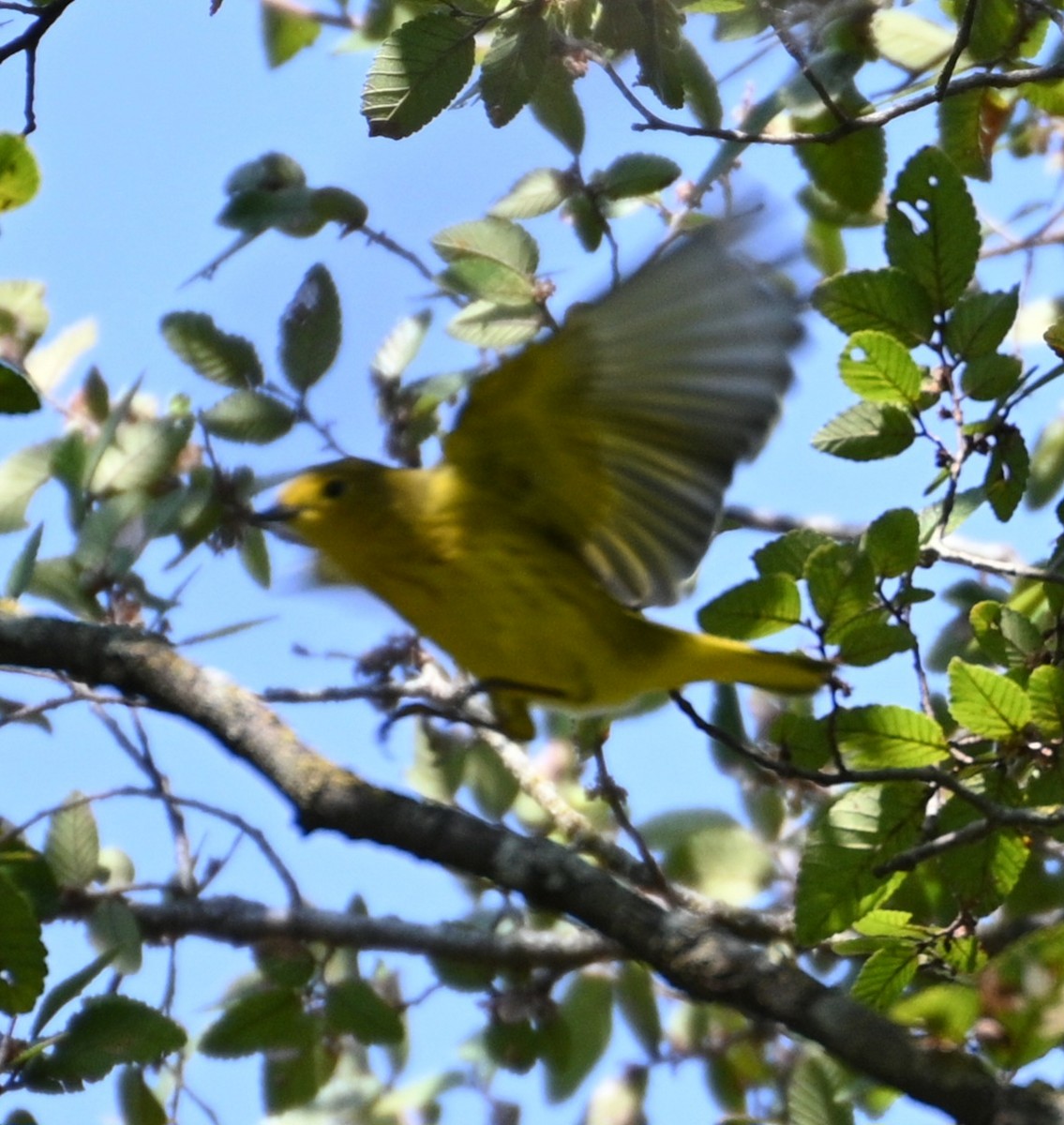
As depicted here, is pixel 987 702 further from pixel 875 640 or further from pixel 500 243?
pixel 500 243

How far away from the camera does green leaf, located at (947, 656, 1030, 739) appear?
2121 mm

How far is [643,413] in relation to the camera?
2.83m

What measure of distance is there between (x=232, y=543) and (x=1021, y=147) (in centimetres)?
225

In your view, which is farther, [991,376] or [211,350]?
[211,350]

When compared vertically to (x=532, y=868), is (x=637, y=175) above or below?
above

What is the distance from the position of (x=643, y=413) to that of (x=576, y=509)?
31cm

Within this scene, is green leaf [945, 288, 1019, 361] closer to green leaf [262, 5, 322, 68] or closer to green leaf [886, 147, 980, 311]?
green leaf [886, 147, 980, 311]

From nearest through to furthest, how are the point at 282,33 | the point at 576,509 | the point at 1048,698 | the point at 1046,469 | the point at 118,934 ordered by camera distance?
the point at 1048,698 → the point at 118,934 → the point at 576,509 → the point at 1046,469 → the point at 282,33

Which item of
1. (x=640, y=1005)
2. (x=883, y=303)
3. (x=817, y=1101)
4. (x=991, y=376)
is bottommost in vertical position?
(x=817, y=1101)

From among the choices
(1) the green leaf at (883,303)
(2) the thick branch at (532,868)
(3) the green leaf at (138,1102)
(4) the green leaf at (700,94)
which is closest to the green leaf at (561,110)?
(4) the green leaf at (700,94)

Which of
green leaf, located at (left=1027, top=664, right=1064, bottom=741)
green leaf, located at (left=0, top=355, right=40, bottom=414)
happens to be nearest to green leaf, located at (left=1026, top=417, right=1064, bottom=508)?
green leaf, located at (left=1027, top=664, right=1064, bottom=741)

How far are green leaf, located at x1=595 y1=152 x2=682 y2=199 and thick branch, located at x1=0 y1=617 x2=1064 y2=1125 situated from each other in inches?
49.7

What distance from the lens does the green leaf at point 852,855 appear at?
220cm

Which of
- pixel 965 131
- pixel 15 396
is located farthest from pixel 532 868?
pixel 965 131
